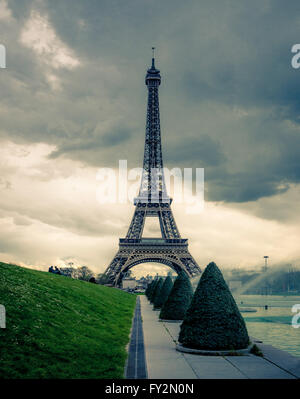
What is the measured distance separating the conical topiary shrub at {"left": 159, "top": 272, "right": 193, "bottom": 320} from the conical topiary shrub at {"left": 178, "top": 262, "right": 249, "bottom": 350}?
10336 mm

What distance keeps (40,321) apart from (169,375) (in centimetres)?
509

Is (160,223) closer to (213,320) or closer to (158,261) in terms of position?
(158,261)

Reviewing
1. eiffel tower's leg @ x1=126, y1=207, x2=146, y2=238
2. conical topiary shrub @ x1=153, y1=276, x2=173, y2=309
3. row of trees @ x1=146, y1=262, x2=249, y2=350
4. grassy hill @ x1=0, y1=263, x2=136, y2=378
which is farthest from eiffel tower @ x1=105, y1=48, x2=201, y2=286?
row of trees @ x1=146, y1=262, x2=249, y2=350

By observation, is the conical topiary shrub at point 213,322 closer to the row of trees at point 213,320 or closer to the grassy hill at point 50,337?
the row of trees at point 213,320

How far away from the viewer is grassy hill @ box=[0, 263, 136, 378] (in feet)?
32.8

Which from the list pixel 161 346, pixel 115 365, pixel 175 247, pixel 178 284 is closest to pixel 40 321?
pixel 115 365

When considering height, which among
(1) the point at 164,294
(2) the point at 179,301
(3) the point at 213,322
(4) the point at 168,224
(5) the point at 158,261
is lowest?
(1) the point at 164,294

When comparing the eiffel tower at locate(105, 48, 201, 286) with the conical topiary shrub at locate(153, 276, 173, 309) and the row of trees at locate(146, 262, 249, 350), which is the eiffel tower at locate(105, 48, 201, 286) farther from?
the row of trees at locate(146, 262, 249, 350)

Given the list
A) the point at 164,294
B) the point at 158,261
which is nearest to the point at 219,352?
the point at 164,294

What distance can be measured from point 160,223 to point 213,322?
2632 inches

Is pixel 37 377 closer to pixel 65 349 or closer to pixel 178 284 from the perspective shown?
pixel 65 349

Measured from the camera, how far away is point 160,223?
80.9 m

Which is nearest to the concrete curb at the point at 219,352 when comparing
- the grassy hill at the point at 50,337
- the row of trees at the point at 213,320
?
the row of trees at the point at 213,320

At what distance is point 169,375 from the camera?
405 inches
